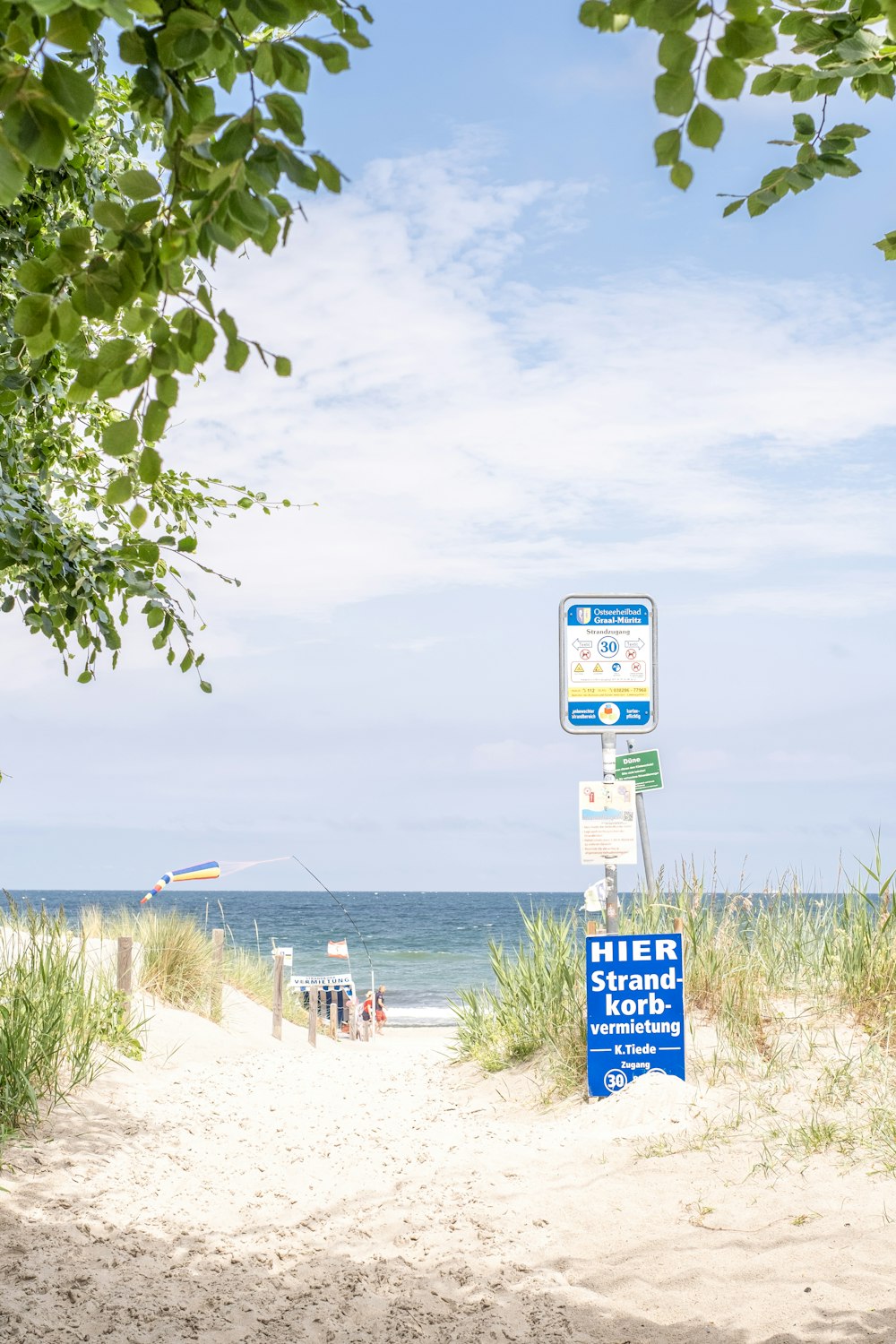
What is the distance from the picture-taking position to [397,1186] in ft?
16.8

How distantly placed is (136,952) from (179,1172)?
561 centimetres

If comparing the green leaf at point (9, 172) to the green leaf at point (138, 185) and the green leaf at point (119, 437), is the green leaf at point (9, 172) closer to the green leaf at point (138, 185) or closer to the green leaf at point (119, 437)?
the green leaf at point (138, 185)

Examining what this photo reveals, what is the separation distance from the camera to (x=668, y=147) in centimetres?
227

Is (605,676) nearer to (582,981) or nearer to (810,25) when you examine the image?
(582,981)

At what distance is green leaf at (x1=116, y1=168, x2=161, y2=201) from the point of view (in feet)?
6.14

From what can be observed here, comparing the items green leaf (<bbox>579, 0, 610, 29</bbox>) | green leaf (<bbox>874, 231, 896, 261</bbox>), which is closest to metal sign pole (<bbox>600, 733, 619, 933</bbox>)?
green leaf (<bbox>874, 231, 896, 261</bbox>)

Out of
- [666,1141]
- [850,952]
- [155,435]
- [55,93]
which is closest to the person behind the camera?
[55,93]

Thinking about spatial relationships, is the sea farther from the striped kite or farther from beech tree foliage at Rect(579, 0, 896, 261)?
beech tree foliage at Rect(579, 0, 896, 261)

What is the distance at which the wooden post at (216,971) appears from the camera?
11137mm

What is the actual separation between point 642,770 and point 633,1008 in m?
1.66

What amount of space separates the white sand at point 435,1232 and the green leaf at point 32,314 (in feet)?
10.6

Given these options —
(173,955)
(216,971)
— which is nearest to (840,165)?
(173,955)

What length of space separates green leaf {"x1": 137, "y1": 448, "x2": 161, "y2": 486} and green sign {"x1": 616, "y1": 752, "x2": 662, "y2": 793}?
5.68 meters

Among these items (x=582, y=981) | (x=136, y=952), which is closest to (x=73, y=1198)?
(x=582, y=981)
